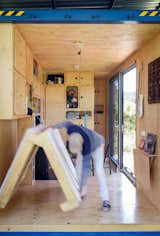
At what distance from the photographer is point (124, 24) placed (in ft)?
10.0

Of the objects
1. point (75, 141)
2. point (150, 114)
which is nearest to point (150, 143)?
point (150, 114)

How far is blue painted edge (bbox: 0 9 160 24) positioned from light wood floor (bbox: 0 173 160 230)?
6.64ft

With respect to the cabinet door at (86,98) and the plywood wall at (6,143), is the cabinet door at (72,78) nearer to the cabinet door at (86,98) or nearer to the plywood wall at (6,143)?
the cabinet door at (86,98)

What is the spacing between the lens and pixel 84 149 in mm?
2855

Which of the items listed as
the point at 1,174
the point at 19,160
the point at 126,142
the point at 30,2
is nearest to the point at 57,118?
the point at 126,142

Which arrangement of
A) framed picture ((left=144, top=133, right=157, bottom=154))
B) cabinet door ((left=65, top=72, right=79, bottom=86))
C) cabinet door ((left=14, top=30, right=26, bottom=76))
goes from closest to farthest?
1. cabinet door ((left=14, top=30, right=26, bottom=76))
2. framed picture ((left=144, top=133, right=157, bottom=154))
3. cabinet door ((left=65, top=72, right=79, bottom=86))

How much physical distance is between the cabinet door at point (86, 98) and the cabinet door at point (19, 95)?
3.45 meters

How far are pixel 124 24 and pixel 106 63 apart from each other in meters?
2.86

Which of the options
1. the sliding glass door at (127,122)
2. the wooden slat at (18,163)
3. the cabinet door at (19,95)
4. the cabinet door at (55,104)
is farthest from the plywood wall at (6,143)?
the cabinet door at (55,104)

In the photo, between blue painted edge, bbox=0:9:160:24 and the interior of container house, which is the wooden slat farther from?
blue painted edge, bbox=0:9:160:24

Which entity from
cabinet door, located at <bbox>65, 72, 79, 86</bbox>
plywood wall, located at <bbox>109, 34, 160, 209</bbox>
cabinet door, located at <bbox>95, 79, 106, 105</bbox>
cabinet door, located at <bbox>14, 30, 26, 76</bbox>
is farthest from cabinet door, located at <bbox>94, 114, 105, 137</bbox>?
cabinet door, located at <bbox>14, 30, 26, 76</bbox>

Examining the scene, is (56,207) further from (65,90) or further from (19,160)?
(65,90)

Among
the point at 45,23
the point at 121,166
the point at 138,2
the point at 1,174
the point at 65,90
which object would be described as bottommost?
the point at 121,166

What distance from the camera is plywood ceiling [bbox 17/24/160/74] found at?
3.19 meters
